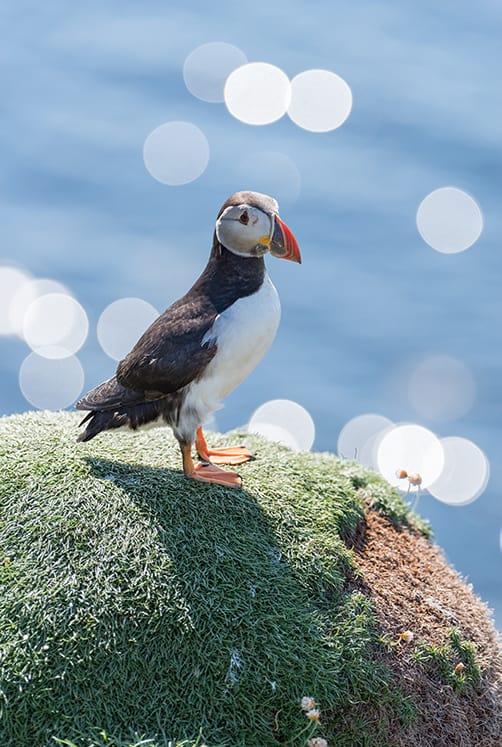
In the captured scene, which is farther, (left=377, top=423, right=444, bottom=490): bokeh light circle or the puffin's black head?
(left=377, top=423, right=444, bottom=490): bokeh light circle

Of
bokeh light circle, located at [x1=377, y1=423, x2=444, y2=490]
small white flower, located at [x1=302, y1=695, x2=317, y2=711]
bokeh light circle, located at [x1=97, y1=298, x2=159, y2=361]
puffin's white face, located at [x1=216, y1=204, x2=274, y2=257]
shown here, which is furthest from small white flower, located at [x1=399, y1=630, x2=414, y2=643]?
bokeh light circle, located at [x1=97, y1=298, x2=159, y2=361]

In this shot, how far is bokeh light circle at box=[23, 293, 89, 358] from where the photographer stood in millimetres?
11984

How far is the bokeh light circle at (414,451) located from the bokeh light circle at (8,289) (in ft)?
14.6

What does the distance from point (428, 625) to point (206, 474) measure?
1231mm

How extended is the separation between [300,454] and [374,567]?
92 cm

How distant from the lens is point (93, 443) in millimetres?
5387

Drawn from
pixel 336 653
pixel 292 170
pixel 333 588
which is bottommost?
pixel 336 653

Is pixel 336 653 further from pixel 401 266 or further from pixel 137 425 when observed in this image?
pixel 401 266

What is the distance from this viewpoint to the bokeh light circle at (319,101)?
14032 millimetres

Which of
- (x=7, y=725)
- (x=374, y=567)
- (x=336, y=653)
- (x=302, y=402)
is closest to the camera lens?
(x=7, y=725)

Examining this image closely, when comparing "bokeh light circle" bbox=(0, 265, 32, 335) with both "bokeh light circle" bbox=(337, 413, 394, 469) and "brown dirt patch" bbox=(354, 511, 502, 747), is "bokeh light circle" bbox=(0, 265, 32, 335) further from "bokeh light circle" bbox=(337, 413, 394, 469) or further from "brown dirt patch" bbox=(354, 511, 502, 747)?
"brown dirt patch" bbox=(354, 511, 502, 747)

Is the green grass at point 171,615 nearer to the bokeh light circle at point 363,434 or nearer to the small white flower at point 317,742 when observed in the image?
the small white flower at point 317,742

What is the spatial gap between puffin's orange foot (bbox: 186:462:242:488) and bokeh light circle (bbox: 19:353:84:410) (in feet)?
21.2

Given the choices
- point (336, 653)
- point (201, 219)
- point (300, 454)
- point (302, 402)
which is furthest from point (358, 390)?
point (336, 653)
